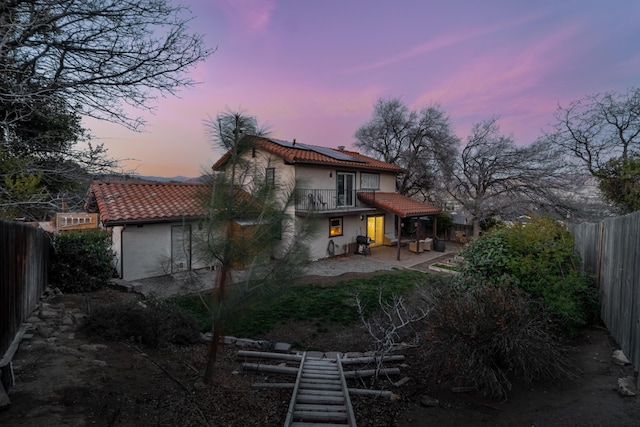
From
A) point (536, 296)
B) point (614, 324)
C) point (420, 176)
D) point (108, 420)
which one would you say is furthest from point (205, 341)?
point (420, 176)

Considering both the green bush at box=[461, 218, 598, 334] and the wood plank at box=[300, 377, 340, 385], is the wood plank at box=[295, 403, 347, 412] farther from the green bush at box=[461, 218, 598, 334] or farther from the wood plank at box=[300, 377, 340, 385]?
the green bush at box=[461, 218, 598, 334]

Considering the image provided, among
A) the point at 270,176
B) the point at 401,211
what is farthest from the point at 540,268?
the point at 401,211

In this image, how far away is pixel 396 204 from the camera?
17266 mm

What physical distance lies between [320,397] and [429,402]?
1.50 m

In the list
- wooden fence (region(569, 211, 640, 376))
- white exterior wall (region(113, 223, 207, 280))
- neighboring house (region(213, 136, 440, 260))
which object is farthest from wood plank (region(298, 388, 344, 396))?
neighboring house (region(213, 136, 440, 260))

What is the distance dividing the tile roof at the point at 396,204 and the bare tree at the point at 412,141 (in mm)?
3375

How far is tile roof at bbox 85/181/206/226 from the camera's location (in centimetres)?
1053

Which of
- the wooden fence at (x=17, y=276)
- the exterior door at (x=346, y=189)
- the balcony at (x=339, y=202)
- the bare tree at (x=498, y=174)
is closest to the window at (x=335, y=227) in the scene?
the balcony at (x=339, y=202)

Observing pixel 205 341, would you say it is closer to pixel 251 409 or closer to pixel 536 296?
pixel 251 409

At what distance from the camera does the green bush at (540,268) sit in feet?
17.4

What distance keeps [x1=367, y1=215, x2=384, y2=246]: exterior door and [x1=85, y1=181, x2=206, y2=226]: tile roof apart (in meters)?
10.7

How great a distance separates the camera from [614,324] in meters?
4.80

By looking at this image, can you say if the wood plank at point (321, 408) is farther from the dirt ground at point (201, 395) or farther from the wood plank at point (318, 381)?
the wood plank at point (318, 381)

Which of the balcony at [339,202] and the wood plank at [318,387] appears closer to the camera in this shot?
the wood plank at [318,387]
